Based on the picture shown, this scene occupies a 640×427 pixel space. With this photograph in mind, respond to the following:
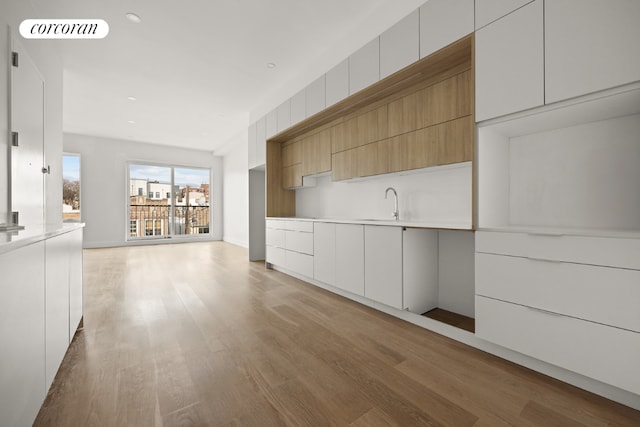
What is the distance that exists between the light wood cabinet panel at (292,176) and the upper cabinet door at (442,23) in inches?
96.1

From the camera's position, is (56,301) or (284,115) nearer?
(56,301)

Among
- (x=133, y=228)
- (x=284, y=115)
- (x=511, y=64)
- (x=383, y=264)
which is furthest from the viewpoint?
(x=133, y=228)

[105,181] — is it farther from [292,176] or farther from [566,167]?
[566,167]

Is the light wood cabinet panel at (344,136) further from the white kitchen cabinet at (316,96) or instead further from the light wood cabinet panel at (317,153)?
the white kitchen cabinet at (316,96)

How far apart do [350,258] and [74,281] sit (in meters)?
2.32

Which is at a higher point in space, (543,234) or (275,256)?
(543,234)

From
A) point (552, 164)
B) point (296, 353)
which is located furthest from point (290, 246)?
point (552, 164)

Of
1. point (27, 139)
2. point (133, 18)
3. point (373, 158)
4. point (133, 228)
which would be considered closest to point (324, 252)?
point (373, 158)

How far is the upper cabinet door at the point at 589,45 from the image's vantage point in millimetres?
1338

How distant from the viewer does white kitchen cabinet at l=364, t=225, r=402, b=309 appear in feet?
7.84

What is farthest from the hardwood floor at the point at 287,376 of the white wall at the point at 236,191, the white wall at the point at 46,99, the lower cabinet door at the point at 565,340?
the white wall at the point at 236,191

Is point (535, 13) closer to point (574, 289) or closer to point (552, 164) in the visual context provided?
point (552, 164)

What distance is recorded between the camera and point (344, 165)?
11.1 feet

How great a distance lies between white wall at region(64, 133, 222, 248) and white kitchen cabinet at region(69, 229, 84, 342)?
20.1 feet
